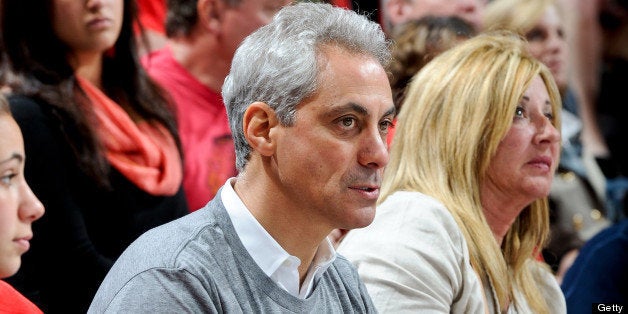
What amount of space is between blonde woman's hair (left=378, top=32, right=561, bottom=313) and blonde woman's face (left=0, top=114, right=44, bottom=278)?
30.0 inches

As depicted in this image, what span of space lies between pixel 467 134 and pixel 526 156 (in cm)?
18

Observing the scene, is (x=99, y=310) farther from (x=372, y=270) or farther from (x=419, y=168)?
(x=419, y=168)

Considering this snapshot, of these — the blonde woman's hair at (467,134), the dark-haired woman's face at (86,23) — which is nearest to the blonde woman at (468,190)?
the blonde woman's hair at (467,134)

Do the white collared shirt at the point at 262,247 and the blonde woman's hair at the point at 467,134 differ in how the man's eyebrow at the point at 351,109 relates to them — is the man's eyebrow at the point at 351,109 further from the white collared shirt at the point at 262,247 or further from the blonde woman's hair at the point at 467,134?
the blonde woman's hair at the point at 467,134

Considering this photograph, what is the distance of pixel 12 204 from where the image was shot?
1974mm

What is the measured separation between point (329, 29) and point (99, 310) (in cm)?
59

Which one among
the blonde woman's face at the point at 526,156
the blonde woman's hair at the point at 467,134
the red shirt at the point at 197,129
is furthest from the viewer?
the red shirt at the point at 197,129

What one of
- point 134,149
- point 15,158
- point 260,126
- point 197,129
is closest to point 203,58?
point 197,129

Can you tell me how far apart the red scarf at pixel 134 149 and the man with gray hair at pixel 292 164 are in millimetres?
903

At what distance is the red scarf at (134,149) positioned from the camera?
2.58 m

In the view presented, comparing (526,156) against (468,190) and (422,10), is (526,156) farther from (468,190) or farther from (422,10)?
(422,10)

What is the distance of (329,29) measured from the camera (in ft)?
5.66

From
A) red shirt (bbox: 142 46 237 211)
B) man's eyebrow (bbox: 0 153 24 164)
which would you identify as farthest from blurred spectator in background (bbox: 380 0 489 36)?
man's eyebrow (bbox: 0 153 24 164)

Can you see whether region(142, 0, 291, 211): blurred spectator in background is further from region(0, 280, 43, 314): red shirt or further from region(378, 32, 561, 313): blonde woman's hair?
region(0, 280, 43, 314): red shirt
